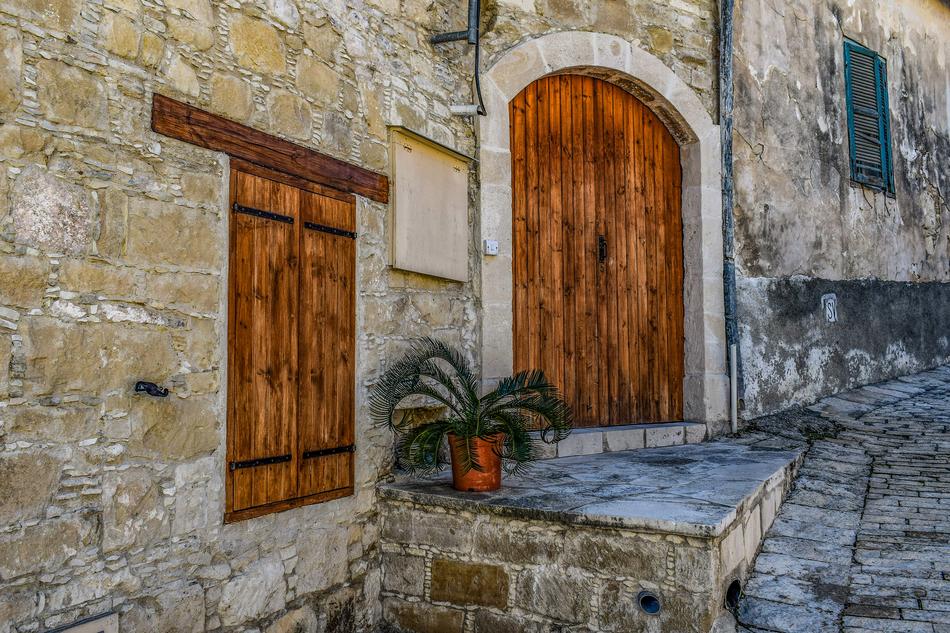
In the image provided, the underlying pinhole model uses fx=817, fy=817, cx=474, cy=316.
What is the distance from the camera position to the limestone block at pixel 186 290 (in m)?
3.30

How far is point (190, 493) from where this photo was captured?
11.3 feet

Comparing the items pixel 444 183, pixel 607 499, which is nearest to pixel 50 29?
pixel 444 183

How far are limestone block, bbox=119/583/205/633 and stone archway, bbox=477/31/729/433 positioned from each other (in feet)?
7.77

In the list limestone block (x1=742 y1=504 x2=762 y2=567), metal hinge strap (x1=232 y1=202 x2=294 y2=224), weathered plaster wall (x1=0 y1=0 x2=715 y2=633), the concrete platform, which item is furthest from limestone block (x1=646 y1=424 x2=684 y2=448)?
metal hinge strap (x1=232 y1=202 x2=294 y2=224)

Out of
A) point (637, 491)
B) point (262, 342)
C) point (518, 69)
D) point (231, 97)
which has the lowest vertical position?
point (637, 491)

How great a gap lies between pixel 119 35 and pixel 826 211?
648 centimetres

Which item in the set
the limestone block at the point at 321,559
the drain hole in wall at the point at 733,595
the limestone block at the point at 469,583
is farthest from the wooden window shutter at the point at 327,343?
the drain hole in wall at the point at 733,595

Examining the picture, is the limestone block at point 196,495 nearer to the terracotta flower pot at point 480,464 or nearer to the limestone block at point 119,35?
the terracotta flower pot at point 480,464

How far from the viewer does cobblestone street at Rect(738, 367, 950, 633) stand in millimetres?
3744

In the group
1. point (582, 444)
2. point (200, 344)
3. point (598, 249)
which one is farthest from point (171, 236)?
point (598, 249)

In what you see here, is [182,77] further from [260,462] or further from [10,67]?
[260,462]

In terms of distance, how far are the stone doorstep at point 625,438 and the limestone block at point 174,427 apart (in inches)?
101

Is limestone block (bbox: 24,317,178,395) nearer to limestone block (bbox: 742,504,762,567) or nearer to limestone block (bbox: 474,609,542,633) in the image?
limestone block (bbox: 474,609,542,633)

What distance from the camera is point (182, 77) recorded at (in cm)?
346
